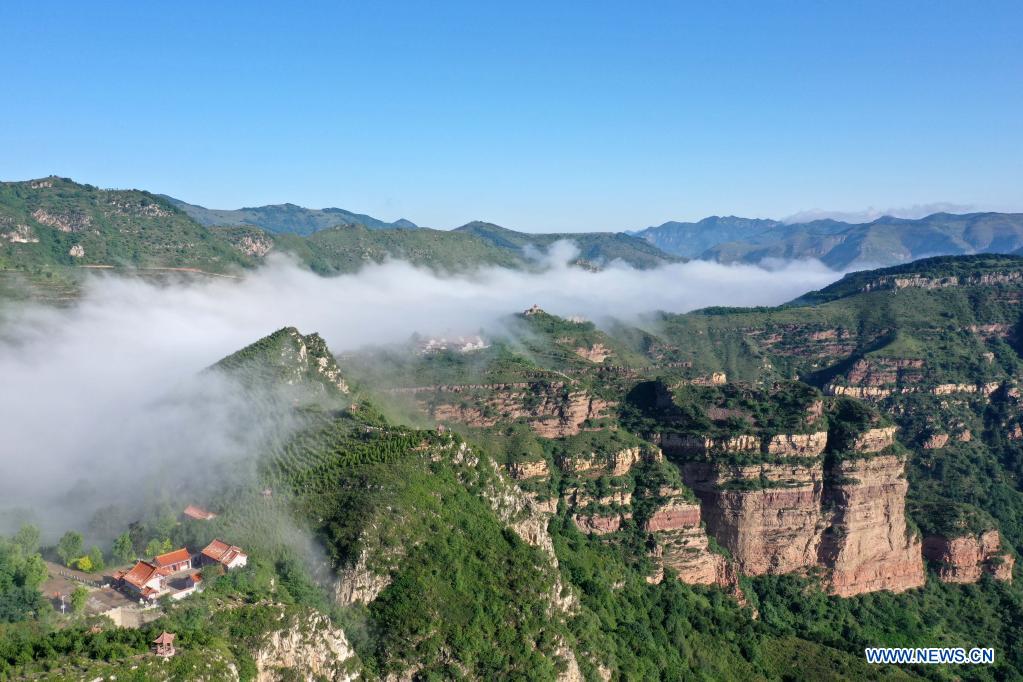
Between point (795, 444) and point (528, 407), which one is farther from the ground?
point (528, 407)

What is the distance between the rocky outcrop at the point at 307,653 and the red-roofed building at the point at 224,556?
8882 mm

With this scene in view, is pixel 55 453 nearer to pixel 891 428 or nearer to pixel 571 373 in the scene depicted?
pixel 571 373

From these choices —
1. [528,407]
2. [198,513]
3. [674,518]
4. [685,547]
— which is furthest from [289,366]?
[685,547]

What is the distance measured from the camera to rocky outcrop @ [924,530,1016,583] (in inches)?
5300

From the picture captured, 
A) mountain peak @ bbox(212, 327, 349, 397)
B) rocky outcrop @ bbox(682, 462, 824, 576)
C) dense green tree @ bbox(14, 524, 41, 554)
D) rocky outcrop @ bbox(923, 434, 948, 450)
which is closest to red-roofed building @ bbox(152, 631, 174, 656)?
dense green tree @ bbox(14, 524, 41, 554)

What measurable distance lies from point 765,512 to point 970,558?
3485cm

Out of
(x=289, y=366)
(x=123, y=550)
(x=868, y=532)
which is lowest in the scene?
(x=868, y=532)

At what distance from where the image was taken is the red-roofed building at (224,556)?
71875 millimetres

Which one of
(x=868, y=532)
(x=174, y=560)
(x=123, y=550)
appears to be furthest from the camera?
(x=868, y=532)

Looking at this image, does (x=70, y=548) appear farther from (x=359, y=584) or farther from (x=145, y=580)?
(x=359, y=584)

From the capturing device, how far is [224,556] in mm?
72500

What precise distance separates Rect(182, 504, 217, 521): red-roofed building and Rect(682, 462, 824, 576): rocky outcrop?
7227 cm

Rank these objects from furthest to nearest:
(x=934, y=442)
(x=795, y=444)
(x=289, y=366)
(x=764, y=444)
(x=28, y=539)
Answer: (x=934, y=442) → (x=795, y=444) → (x=764, y=444) → (x=289, y=366) → (x=28, y=539)

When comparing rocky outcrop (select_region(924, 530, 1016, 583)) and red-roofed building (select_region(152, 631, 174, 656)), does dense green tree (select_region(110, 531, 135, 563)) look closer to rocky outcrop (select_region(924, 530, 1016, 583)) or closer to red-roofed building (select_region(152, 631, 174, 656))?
red-roofed building (select_region(152, 631, 174, 656))
